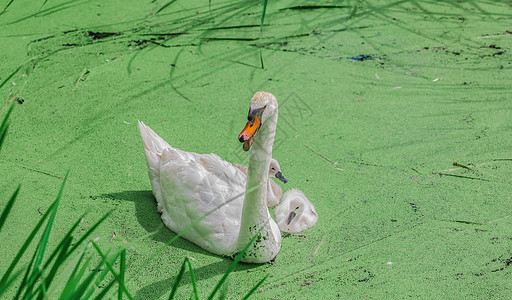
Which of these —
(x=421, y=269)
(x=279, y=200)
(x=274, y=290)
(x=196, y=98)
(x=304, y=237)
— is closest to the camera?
(x=274, y=290)

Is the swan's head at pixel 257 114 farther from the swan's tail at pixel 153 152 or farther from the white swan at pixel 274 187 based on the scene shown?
the swan's tail at pixel 153 152

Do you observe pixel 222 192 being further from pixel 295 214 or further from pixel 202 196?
pixel 295 214

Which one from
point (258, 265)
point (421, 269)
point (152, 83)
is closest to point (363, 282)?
point (421, 269)

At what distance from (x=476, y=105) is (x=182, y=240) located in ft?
8.27

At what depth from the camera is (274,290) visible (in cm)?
250

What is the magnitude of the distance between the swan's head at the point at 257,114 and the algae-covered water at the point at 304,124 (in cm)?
75

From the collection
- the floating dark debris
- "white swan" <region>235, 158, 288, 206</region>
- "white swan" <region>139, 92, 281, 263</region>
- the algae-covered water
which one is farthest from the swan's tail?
the floating dark debris

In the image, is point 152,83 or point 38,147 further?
point 152,83

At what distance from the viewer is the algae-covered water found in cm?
270

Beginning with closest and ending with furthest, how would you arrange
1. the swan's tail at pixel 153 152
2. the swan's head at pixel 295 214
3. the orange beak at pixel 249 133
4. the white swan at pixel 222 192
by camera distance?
1. the orange beak at pixel 249 133
2. the white swan at pixel 222 192
3. the swan's head at pixel 295 214
4. the swan's tail at pixel 153 152

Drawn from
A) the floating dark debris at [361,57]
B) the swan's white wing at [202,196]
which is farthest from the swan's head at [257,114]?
the floating dark debris at [361,57]

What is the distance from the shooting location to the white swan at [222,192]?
8.07ft

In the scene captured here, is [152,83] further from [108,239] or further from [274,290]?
[274,290]

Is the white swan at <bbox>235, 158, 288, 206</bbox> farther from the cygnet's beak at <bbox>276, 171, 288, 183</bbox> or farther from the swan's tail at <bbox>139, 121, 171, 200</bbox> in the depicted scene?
the swan's tail at <bbox>139, 121, 171, 200</bbox>
